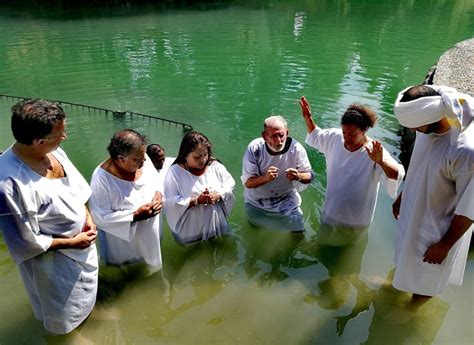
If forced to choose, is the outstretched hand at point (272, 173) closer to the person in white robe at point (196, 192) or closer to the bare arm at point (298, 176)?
the bare arm at point (298, 176)

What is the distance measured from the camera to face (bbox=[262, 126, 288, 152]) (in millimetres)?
3994

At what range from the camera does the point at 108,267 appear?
13.3 feet

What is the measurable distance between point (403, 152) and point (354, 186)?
333cm

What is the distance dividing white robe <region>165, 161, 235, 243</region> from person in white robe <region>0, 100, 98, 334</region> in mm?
990

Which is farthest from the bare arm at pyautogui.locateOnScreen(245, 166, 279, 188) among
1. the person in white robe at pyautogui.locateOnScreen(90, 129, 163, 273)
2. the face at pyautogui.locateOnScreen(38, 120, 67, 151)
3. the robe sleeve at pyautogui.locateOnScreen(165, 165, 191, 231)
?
the face at pyautogui.locateOnScreen(38, 120, 67, 151)

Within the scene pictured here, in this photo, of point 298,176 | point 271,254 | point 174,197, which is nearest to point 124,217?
point 174,197

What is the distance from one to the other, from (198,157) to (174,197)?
465 millimetres

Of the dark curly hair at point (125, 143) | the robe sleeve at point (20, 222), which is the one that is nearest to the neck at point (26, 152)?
the robe sleeve at point (20, 222)

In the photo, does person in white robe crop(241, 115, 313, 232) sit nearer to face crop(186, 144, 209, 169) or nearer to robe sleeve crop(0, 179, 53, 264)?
face crop(186, 144, 209, 169)

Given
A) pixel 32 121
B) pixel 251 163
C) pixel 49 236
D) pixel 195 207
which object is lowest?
pixel 195 207

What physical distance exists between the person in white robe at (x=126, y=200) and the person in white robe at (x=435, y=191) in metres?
2.08

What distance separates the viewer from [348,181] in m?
4.08

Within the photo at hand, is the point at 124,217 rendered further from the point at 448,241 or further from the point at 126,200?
the point at 448,241

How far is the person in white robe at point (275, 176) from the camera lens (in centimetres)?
407
